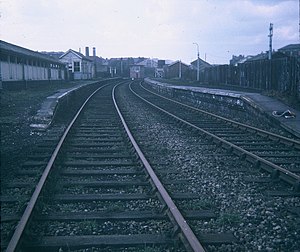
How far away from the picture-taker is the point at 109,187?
579 centimetres

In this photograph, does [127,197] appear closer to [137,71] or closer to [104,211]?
[104,211]

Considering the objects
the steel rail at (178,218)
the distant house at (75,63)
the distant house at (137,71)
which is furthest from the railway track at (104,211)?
the distant house at (137,71)

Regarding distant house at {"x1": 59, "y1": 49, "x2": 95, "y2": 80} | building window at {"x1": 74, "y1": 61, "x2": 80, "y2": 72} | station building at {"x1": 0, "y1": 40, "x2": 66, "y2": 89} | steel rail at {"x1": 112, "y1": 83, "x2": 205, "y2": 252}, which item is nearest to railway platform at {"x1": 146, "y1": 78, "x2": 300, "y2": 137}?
steel rail at {"x1": 112, "y1": 83, "x2": 205, "y2": 252}

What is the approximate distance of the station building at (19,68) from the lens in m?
23.1

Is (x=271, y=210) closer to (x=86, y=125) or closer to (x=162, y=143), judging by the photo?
(x=162, y=143)

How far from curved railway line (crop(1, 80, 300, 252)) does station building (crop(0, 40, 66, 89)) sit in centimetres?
1564

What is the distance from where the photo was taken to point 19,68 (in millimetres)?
26750

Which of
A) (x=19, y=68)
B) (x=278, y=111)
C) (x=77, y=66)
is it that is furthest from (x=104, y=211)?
(x=77, y=66)

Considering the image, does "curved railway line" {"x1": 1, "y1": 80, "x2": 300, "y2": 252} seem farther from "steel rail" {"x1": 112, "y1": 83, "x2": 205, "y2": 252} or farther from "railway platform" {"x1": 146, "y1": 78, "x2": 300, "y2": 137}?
"railway platform" {"x1": 146, "y1": 78, "x2": 300, "y2": 137}

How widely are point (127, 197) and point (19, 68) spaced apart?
79.4 ft

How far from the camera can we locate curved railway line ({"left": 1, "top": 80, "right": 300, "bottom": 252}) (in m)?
3.85

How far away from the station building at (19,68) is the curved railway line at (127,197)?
51.3 feet

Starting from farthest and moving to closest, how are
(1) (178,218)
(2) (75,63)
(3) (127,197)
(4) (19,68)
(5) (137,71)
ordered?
(5) (137,71) < (2) (75,63) < (4) (19,68) < (3) (127,197) < (1) (178,218)

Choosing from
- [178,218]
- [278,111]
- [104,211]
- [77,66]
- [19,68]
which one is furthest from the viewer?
[77,66]
